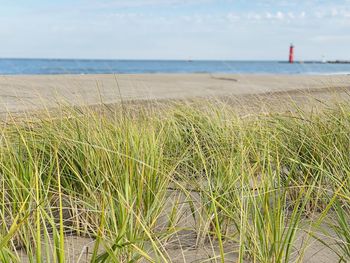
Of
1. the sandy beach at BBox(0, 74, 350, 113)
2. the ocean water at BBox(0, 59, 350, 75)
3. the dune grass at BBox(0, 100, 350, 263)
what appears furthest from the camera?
the ocean water at BBox(0, 59, 350, 75)

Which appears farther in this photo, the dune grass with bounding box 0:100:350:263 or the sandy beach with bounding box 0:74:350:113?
the sandy beach with bounding box 0:74:350:113

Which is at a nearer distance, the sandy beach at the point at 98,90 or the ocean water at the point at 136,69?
the sandy beach at the point at 98,90

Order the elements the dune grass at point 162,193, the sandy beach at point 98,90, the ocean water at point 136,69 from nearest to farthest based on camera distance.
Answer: the dune grass at point 162,193 < the sandy beach at point 98,90 < the ocean water at point 136,69

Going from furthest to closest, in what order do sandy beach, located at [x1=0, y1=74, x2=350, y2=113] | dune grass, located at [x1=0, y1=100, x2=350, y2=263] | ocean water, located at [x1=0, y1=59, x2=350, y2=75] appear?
ocean water, located at [x1=0, y1=59, x2=350, y2=75]
sandy beach, located at [x1=0, y1=74, x2=350, y2=113]
dune grass, located at [x1=0, y1=100, x2=350, y2=263]

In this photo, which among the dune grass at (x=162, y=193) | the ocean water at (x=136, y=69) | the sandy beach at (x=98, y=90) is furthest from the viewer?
the ocean water at (x=136, y=69)

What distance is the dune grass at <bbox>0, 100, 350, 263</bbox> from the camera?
5.09 feet

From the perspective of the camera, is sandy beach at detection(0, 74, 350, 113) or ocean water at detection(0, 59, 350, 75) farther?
ocean water at detection(0, 59, 350, 75)

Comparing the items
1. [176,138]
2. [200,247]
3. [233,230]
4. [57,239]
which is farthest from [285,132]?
[57,239]

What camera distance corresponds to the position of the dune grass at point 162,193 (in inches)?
Result: 61.1

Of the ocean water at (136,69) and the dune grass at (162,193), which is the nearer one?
the dune grass at (162,193)

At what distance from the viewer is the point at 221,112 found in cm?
356

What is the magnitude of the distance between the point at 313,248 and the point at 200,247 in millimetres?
487

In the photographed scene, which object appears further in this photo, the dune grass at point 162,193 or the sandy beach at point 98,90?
the sandy beach at point 98,90

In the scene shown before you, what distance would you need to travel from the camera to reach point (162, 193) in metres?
2.09
